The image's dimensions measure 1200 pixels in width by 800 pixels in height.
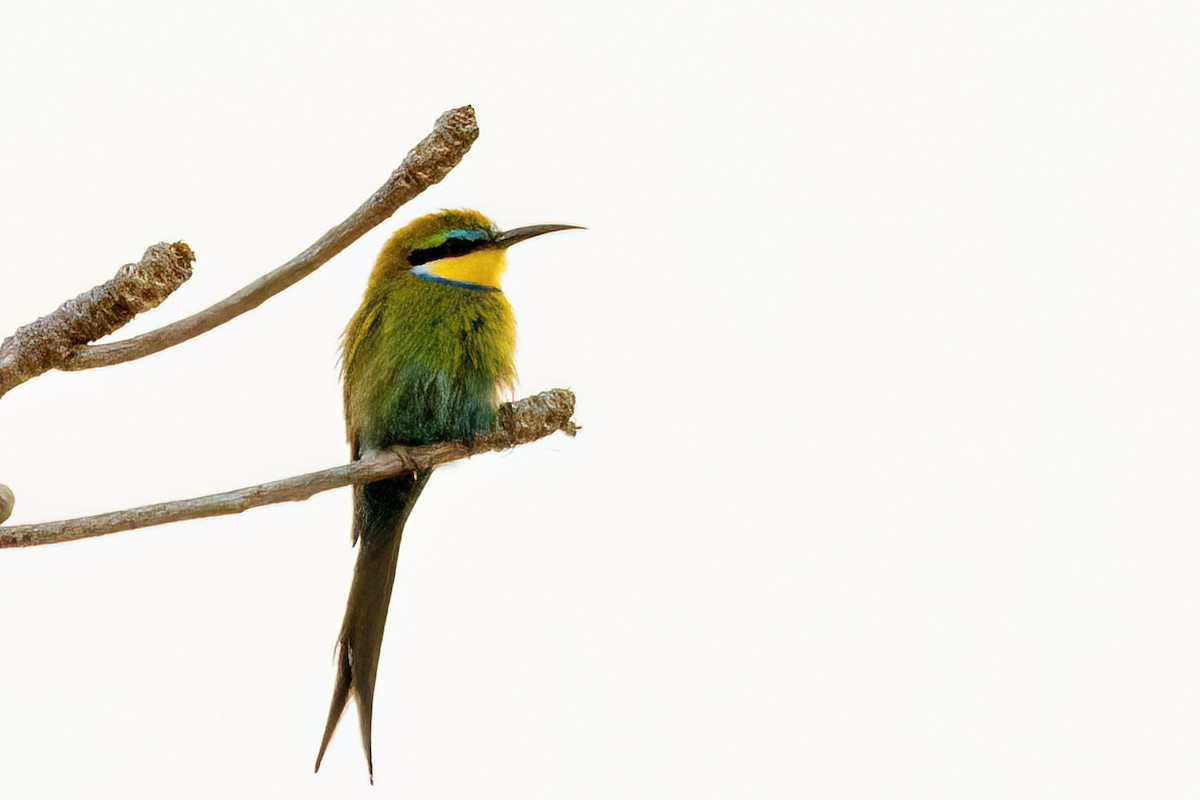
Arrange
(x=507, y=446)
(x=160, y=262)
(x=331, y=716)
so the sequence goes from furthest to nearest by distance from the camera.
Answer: (x=331, y=716) → (x=507, y=446) → (x=160, y=262)

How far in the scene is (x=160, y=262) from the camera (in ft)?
→ 5.18

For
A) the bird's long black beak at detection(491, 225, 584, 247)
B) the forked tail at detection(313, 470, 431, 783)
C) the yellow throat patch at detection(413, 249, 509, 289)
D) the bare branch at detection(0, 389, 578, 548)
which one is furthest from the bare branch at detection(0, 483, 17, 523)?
the bird's long black beak at detection(491, 225, 584, 247)

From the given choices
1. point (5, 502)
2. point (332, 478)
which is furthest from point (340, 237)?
point (5, 502)

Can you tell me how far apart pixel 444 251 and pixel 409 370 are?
0.22m

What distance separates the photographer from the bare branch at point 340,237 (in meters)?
1.62

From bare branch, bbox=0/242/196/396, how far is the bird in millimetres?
430

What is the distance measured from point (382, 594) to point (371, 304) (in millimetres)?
495

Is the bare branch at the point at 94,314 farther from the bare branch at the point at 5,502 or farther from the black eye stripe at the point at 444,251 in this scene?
→ the black eye stripe at the point at 444,251

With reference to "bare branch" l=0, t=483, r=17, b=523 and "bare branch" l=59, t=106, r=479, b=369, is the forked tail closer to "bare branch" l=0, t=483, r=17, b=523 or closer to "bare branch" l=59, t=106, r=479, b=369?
"bare branch" l=59, t=106, r=479, b=369

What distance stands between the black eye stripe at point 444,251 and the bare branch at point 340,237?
0.34m

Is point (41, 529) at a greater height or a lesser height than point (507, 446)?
lesser

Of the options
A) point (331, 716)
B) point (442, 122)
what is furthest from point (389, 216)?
point (331, 716)

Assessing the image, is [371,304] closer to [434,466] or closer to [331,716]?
[434,466]

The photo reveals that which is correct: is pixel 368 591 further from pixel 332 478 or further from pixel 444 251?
pixel 444 251
